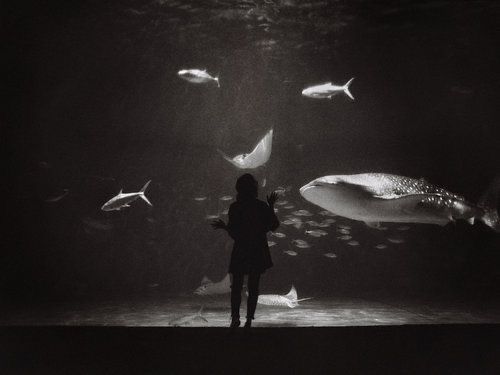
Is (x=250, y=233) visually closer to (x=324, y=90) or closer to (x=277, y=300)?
(x=277, y=300)

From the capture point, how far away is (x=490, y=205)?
17.4ft

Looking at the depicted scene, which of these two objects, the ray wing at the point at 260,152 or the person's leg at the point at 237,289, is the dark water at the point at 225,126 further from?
the person's leg at the point at 237,289

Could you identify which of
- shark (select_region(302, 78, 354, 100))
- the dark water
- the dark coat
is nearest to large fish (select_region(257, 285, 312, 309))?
the dark coat

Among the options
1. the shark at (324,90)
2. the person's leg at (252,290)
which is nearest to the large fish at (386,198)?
the person's leg at (252,290)

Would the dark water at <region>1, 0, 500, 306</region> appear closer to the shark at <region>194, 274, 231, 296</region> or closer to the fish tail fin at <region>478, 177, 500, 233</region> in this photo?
the shark at <region>194, 274, 231, 296</region>

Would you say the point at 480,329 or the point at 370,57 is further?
the point at 370,57

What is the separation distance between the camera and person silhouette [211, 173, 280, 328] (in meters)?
3.42

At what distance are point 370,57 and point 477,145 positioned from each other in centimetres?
865

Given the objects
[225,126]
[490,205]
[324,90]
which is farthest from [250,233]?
[225,126]

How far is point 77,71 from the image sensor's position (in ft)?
45.3

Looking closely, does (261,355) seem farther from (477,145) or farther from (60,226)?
(477,145)

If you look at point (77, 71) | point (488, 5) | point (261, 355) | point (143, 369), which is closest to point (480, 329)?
point (261, 355)

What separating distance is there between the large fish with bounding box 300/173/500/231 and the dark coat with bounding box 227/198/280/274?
4.17ft

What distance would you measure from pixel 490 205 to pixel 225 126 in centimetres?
1549
